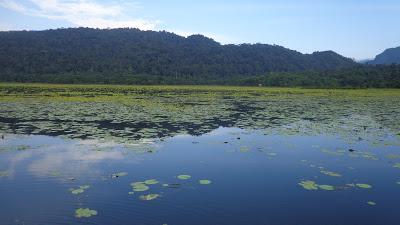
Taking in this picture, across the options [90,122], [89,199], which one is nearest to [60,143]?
[90,122]

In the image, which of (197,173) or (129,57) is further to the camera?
(129,57)

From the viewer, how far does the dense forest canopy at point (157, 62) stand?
94.8m

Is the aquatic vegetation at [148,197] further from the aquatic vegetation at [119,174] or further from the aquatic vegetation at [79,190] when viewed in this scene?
the aquatic vegetation at [119,174]

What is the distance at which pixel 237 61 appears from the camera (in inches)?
5782

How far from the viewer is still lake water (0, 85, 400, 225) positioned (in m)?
7.05

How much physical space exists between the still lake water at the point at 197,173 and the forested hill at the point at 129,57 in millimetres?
86282

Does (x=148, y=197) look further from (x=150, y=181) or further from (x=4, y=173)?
(x=4, y=173)

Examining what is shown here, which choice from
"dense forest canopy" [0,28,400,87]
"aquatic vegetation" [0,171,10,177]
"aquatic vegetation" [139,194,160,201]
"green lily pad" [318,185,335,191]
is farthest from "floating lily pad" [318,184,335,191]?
"dense forest canopy" [0,28,400,87]

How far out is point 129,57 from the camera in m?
138

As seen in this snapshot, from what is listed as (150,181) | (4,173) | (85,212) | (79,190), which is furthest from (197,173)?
(4,173)

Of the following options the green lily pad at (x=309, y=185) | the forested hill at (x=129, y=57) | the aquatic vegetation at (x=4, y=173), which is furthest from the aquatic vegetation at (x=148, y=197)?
the forested hill at (x=129, y=57)

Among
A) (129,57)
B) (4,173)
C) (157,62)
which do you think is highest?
(129,57)

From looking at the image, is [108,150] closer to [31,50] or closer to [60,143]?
[60,143]

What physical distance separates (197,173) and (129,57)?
132 metres
